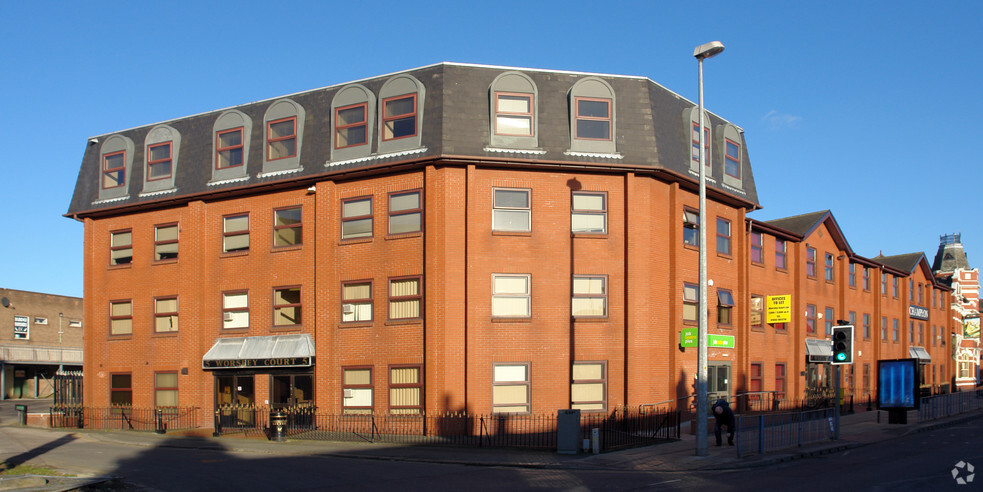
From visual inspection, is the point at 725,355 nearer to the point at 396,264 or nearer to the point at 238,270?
the point at 396,264

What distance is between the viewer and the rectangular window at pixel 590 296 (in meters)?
28.5

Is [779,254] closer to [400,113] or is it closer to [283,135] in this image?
[400,113]

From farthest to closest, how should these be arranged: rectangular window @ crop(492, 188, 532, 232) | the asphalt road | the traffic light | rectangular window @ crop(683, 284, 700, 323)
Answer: rectangular window @ crop(683, 284, 700, 323) < rectangular window @ crop(492, 188, 532, 232) < the traffic light < the asphalt road

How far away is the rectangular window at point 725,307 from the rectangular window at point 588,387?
6928 millimetres

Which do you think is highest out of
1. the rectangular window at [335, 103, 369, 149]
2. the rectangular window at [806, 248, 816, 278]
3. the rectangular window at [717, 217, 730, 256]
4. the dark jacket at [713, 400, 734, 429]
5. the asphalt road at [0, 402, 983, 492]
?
the rectangular window at [335, 103, 369, 149]

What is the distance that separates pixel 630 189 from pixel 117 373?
72.5 feet

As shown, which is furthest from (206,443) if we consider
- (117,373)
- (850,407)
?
(850,407)

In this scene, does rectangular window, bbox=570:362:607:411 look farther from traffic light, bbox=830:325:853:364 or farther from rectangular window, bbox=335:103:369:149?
rectangular window, bbox=335:103:369:149

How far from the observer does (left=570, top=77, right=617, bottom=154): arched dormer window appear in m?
28.7

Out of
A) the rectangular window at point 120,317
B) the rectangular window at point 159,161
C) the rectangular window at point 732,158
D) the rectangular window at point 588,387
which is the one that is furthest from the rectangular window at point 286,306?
the rectangular window at point 732,158

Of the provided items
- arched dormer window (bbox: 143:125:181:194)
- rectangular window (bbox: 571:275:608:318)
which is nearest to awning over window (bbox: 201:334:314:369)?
arched dormer window (bbox: 143:125:181:194)

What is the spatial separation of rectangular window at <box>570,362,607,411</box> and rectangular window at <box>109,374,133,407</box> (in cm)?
1829

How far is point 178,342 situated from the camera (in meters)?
32.9

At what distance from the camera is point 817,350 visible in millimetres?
40656
